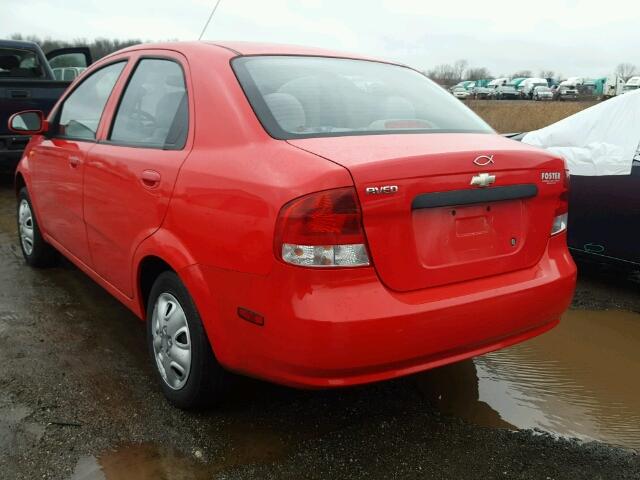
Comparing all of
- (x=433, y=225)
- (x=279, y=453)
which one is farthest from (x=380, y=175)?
(x=279, y=453)

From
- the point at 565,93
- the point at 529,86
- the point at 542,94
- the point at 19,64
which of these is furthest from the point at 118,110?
the point at 529,86

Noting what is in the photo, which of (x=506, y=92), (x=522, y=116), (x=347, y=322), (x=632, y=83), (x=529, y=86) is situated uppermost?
(x=347, y=322)

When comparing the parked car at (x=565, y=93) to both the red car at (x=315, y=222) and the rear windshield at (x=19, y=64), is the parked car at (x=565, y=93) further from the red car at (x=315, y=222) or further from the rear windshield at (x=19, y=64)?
the red car at (x=315, y=222)

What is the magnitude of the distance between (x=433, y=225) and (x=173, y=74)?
153cm

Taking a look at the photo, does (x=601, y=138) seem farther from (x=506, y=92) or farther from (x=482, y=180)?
(x=506, y=92)

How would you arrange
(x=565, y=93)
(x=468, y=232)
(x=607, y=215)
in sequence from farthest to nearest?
(x=565, y=93) < (x=607, y=215) < (x=468, y=232)

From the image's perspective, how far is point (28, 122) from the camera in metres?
4.39

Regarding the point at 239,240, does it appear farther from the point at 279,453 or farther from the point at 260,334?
the point at 279,453

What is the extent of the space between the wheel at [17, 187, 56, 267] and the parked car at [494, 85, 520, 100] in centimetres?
4790

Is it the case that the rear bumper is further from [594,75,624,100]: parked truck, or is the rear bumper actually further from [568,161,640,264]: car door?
[594,75,624,100]: parked truck

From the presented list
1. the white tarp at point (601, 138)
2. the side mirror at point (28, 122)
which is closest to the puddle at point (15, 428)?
the side mirror at point (28, 122)

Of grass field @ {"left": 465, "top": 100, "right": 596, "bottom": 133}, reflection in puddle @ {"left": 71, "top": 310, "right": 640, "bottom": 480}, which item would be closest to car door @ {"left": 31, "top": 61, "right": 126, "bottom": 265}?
reflection in puddle @ {"left": 71, "top": 310, "right": 640, "bottom": 480}

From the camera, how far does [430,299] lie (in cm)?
228

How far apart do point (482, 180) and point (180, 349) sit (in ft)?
4.90
